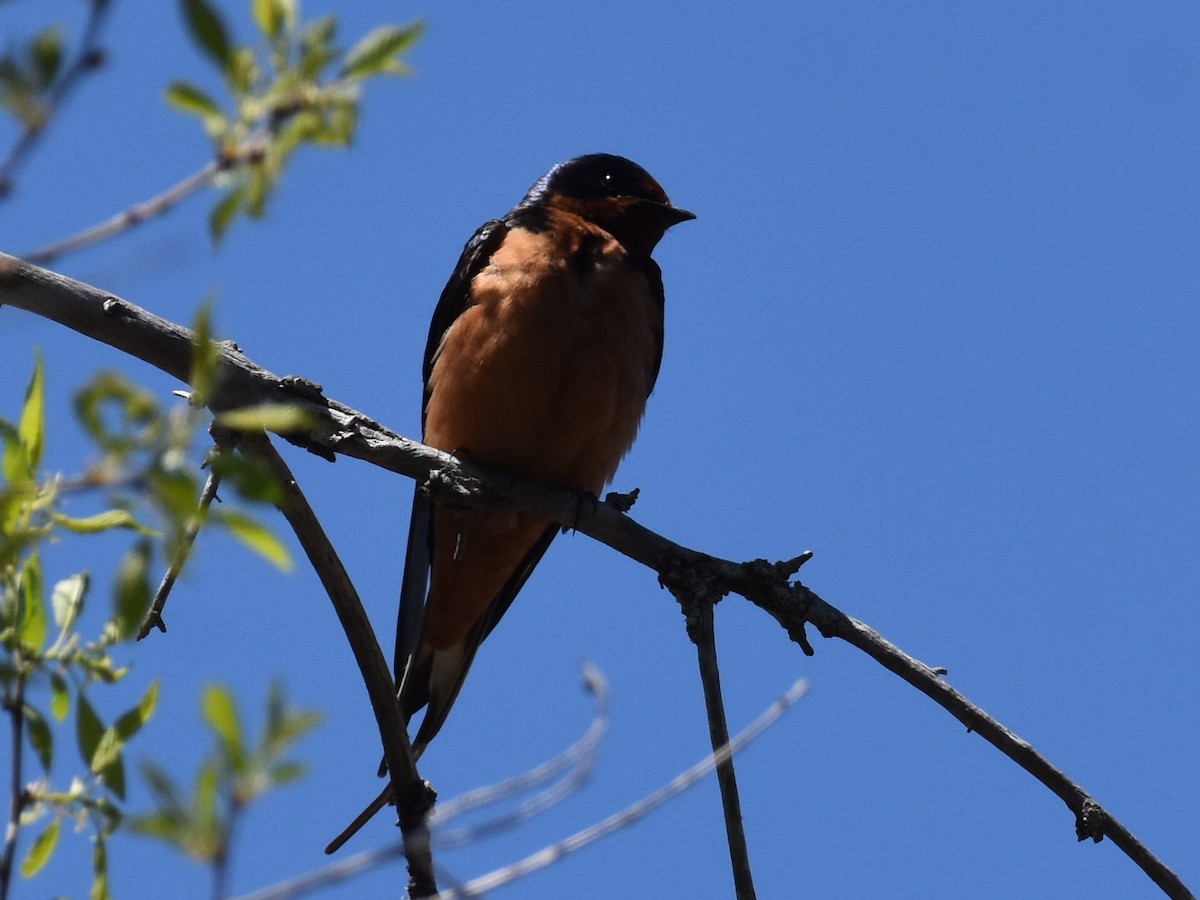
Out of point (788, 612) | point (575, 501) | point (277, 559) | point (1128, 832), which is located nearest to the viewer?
point (277, 559)

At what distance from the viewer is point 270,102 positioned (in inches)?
80.7

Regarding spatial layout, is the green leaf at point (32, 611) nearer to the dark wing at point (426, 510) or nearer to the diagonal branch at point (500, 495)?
the diagonal branch at point (500, 495)

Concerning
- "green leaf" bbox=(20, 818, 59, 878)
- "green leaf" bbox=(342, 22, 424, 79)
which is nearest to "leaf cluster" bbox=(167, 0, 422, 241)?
"green leaf" bbox=(342, 22, 424, 79)

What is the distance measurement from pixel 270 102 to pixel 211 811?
100 cm

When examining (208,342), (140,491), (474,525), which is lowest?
(140,491)

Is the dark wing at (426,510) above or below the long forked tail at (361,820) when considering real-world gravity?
above

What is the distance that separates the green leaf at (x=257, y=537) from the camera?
1760 millimetres

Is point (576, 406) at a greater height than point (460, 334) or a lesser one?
lesser

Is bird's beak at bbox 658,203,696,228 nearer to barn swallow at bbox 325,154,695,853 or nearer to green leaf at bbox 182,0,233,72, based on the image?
barn swallow at bbox 325,154,695,853

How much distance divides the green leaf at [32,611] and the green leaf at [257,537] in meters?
0.49

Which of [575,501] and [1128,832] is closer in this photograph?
[1128,832]

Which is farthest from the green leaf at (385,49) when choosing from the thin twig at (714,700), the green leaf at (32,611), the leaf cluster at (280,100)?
the thin twig at (714,700)

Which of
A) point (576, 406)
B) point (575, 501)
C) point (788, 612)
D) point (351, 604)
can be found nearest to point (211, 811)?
point (351, 604)

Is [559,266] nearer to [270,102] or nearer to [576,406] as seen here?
[576,406]
